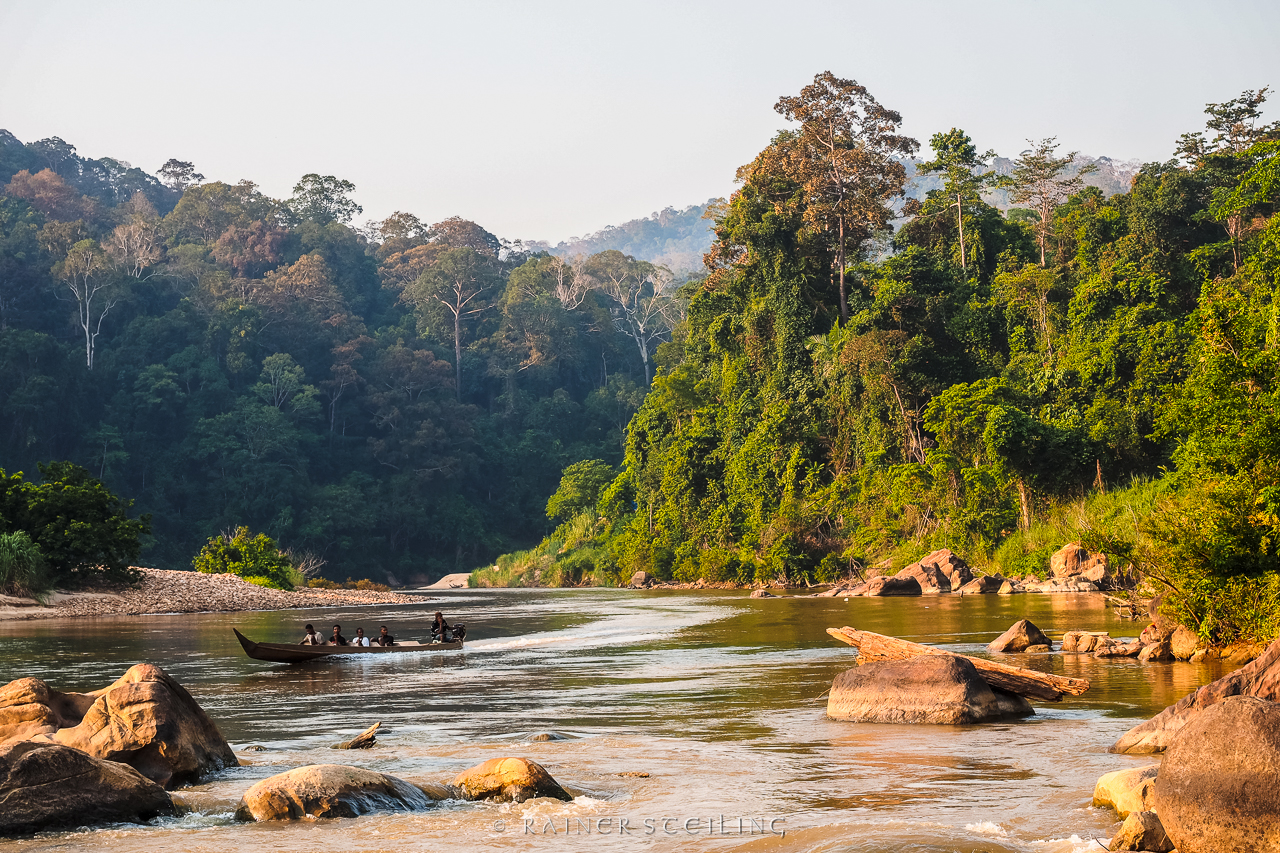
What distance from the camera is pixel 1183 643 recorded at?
15.2m

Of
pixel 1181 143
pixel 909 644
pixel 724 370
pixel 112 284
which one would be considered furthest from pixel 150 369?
pixel 909 644

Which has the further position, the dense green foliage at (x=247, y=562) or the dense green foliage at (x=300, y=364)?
the dense green foliage at (x=300, y=364)

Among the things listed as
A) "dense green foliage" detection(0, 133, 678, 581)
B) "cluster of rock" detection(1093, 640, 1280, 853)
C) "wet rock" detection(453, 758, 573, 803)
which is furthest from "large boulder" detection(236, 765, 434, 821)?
"dense green foliage" detection(0, 133, 678, 581)

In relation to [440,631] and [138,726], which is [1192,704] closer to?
[138,726]

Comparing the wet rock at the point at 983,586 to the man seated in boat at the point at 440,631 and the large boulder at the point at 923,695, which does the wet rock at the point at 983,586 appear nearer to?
the man seated in boat at the point at 440,631

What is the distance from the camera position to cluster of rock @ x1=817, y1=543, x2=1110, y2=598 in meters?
33.2

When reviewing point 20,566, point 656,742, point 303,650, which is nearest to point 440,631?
Answer: point 303,650

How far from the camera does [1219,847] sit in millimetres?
6168

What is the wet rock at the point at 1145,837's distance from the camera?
21.3 ft

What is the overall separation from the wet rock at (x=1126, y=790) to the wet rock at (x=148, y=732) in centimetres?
716

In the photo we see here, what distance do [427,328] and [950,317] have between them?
45625 mm

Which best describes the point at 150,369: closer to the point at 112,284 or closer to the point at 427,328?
the point at 112,284

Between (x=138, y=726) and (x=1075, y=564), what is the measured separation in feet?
100

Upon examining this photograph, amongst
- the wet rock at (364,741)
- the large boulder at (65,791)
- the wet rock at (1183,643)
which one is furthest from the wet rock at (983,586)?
the large boulder at (65,791)
